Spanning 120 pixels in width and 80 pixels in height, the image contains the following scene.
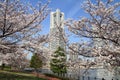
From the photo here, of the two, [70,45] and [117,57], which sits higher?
[70,45]

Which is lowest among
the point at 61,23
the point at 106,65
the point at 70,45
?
the point at 106,65

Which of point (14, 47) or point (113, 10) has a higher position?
point (113, 10)

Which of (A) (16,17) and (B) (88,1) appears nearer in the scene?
(B) (88,1)

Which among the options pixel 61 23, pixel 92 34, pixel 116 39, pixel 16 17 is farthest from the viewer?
pixel 16 17

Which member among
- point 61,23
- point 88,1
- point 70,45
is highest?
point 88,1

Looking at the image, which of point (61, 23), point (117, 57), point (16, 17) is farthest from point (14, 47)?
point (117, 57)

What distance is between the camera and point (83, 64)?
8.27 m

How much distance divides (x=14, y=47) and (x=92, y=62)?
176 inches

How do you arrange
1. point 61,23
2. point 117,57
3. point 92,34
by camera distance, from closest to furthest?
point 117,57
point 92,34
point 61,23

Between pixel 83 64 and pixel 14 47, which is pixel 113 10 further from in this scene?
pixel 14 47

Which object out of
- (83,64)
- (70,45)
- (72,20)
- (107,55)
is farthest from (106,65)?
(72,20)

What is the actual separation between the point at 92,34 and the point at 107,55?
1.13 meters

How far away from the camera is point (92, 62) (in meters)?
7.93

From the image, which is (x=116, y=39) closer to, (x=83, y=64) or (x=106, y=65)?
(x=106, y=65)
